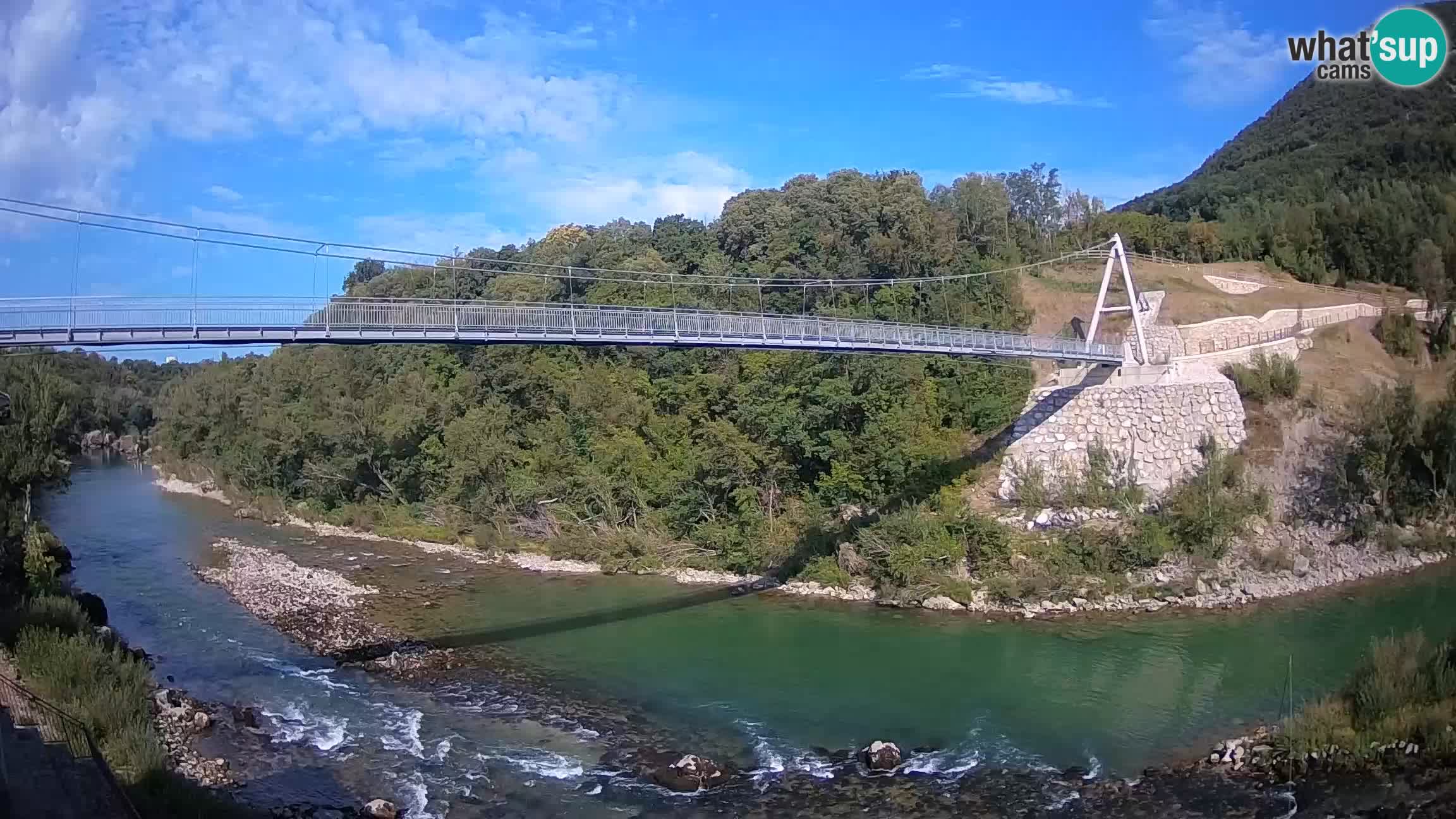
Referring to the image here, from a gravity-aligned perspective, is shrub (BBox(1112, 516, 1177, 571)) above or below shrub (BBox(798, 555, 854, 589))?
above

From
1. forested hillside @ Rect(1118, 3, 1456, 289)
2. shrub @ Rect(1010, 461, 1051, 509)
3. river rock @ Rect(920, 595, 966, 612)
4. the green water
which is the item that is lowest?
the green water

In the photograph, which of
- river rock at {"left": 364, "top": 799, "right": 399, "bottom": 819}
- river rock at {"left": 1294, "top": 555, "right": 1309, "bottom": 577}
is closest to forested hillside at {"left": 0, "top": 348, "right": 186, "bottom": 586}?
river rock at {"left": 364, "top": 799, "right": 399, "bottom": 819}

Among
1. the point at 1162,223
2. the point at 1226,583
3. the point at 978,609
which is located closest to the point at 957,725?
the point at 978,609

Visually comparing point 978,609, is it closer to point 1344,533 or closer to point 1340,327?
point 1344,533

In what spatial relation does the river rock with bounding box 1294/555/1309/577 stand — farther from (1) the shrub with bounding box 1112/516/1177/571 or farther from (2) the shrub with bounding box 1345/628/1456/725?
(2) the shrub with bounding box 1345/628/1456/725

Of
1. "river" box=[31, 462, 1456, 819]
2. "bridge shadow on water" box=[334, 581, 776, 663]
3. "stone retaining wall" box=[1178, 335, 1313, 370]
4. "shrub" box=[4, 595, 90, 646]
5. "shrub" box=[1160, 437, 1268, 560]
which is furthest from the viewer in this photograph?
"stone retaining wall" box=[1178, 335, 1313, 370]

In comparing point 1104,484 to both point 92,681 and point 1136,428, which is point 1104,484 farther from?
point 92,681
